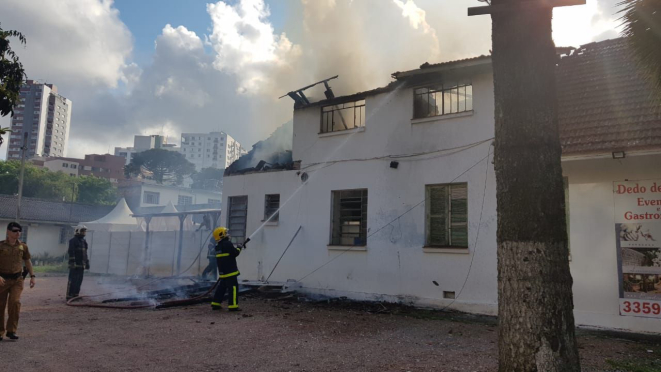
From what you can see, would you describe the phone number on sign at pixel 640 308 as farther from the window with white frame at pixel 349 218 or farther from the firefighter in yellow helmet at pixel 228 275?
the firefighter in yellow helmet at pixel 228 275

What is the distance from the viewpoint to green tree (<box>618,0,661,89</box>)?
5508 millimetres

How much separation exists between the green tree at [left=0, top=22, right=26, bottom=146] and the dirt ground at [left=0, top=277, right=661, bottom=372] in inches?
140

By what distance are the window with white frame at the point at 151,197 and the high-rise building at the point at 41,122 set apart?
67039 millimetres

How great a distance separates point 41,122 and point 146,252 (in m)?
104

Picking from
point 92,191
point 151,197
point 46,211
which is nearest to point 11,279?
point 46,211

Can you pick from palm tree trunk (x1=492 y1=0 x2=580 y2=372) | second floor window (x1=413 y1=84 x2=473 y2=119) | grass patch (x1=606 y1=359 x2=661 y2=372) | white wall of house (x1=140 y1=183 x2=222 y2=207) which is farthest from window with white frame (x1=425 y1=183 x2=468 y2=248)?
white wall of house (x1=140 y1=183 x2=222 y2=207)

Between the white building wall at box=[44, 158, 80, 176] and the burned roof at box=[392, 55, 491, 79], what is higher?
the white building wall at box=[44, 158, 80, 176]

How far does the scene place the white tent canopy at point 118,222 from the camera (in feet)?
92.2

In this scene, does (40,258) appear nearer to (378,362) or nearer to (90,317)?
(90,317)

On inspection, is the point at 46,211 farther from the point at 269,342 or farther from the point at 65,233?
the point at 269,342

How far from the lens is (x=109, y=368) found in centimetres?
562

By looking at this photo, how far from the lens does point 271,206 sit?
14148 millimetres

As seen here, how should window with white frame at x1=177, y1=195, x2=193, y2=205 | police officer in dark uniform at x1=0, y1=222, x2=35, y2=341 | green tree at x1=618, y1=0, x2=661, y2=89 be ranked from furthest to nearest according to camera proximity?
window with white frame at x1=177, y1=195, x2=193, y2=205 → police officer in dark uniform at x1=0, y1=222, x2=35, y2=341 → green tree at x1=618, y1=0, x2=661, y2=89

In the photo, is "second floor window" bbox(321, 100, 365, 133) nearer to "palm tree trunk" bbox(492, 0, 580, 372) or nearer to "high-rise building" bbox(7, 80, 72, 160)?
"palm tree trunk" bbox(492, 0, 580, 372)
